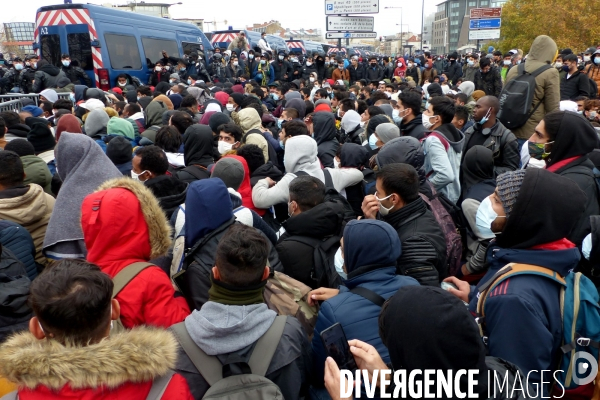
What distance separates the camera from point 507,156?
509 cm

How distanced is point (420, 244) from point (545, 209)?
3.08 feet

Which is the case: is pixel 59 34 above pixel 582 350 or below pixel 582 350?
above

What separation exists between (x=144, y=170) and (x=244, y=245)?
212cm

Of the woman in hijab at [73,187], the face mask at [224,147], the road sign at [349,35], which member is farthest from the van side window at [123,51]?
the road sign at [349,35]

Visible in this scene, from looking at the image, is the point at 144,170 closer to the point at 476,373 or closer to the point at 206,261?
the point at 206,261

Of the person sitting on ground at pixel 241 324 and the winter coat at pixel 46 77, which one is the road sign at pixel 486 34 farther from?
the person sitting on ground at pixel 241 324

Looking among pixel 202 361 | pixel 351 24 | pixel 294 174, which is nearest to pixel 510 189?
pixel 202 361

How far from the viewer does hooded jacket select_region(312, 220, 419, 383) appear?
2.25 meters

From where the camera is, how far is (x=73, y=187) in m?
3.28

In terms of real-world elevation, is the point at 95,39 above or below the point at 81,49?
above

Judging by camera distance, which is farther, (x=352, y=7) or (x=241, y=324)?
(x=352, y=7)

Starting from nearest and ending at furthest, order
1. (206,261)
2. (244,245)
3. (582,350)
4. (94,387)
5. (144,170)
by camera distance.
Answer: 1. (94,387)
2. (582,350)
3. (244,245)
4. (206,261)
5. (144,170)

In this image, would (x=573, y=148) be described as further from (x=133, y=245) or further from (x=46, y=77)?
(x=46, y=77)

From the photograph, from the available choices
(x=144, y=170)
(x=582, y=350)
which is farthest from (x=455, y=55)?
(x=582, y=350)
